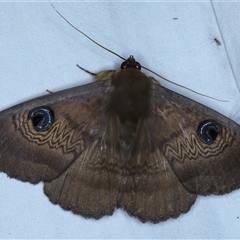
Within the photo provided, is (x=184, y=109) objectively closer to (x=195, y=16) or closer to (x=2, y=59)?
(x=195, y=16)

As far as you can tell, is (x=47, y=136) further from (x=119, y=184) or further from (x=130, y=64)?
(x=130, y=64)

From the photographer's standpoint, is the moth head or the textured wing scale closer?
the textured wing scale

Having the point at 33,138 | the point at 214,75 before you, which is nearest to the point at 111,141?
the point at 33,138

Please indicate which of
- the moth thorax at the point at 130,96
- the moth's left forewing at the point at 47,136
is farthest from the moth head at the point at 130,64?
the moth's left forewing at the point at 47,136

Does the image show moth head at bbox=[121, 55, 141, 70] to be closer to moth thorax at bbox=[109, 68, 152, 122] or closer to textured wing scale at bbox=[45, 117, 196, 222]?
moth thorax at bbox=[109, 68, 152, 122]

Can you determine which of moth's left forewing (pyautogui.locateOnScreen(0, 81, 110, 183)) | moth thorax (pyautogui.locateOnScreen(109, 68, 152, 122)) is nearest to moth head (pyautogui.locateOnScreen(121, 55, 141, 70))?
moth thorax (pyautogui.locateOnScreen(109, 68, 152, 122))

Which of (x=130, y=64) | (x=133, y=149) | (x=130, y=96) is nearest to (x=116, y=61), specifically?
(x=130, y=64)
